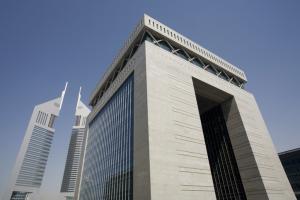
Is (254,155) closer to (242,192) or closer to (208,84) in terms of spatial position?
(242,192)

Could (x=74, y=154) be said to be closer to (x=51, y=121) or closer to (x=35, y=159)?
(x=35, y=159)

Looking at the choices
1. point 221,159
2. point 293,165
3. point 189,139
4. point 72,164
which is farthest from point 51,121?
point 293,165

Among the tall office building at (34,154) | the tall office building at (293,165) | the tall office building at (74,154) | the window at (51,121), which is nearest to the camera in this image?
the tall office building at (293,165)

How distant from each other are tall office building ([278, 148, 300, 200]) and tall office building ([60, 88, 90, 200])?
123 meters

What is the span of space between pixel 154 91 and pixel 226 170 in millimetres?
20140

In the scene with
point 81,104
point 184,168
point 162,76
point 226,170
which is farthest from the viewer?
point 81,104

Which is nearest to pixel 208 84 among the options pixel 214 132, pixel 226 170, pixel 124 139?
pixel 214 132

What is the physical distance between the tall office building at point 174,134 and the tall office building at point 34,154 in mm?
109111

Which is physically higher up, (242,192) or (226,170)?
(226,170)

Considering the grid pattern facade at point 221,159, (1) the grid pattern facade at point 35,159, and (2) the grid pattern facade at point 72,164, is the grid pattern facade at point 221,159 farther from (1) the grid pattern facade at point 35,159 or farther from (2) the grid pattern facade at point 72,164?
(1) the grid pattern facade at point 35,159

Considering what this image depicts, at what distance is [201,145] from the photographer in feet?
64.3

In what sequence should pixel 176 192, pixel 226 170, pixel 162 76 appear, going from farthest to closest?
pixel 226 170, pixel 162 76, pixel 176 192

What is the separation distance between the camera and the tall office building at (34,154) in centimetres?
10931

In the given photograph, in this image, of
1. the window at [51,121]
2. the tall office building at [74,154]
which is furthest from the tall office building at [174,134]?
the window at [51,121]
